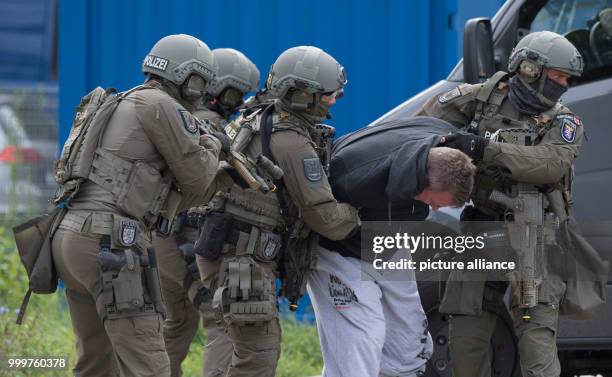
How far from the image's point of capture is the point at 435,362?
6305mm

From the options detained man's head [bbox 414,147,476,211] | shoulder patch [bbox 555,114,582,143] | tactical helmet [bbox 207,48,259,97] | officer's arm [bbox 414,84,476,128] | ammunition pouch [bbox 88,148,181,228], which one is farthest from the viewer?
tactical helmet [bbox 207,48,259,97]

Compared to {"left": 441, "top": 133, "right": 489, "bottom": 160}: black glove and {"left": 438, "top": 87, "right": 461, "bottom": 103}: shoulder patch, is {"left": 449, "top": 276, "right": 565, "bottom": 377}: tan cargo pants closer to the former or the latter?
{"left": 441, "top": 133, "right": 489, "bottom": 160}: black glove

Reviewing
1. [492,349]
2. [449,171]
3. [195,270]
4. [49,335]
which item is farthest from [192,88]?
[49,335]

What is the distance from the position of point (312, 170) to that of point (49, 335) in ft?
11.4

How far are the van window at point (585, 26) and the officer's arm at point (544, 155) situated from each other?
886 millimetres

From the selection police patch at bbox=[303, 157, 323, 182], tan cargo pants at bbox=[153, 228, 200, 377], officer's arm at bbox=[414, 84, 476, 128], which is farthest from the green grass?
police patch at bbox=[303, 157, 323, 182]

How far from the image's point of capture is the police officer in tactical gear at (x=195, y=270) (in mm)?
6109

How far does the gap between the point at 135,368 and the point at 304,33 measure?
4.72 meters

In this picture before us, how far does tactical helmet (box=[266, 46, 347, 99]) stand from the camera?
5.25 metres

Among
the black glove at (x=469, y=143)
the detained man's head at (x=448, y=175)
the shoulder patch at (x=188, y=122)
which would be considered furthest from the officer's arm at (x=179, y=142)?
the black glove at (x=469, y=143)

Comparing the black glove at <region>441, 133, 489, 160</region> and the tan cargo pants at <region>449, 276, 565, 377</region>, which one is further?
Result: the tan cargo pants at <region>449, 276, 565, 377</region>

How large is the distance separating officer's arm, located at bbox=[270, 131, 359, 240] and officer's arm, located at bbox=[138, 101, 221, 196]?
0.33 m

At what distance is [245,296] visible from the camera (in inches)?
202

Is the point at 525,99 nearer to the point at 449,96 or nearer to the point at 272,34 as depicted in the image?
the point at 449,96
